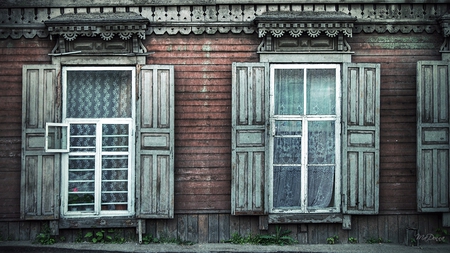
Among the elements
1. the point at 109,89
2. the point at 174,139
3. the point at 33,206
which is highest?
the point at 109,89

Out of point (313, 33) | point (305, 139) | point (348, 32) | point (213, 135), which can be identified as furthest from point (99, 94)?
point (348, 32)

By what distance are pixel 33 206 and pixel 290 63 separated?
430cm

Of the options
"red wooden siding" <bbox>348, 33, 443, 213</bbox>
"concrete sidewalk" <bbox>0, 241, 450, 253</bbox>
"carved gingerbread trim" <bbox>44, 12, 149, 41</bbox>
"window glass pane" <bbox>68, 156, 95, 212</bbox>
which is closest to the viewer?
"concrete sidewalk" <bbox>0, 241, 450, 253</bbox>

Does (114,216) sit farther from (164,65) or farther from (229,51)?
(229,51)

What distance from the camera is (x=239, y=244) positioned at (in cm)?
790

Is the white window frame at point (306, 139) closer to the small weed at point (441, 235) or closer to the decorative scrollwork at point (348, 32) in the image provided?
the decorative scrollwork at point (348, 32)

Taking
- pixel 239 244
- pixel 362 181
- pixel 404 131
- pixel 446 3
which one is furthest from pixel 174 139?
pixel 446 3

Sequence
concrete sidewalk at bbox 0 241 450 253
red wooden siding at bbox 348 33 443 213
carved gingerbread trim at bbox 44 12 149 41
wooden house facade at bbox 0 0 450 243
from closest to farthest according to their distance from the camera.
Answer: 1. concrete sidewalk at bbox 0 241 450 253
2. carved gingerbread trim at bbox 44 12 149 41
3. wooden house facade at bbox 0 0 450 243
4. red wooden siding at bbox 348 33 443 213

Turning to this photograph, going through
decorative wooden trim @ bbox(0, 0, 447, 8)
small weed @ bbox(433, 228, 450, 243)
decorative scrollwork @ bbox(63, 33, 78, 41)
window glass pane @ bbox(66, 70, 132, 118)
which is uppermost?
decorative wooden trim @ bbox(0, 0, 447, 8)

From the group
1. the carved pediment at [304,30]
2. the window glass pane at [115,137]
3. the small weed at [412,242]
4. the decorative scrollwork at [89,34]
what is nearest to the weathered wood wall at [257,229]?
the small weed at [412,242]

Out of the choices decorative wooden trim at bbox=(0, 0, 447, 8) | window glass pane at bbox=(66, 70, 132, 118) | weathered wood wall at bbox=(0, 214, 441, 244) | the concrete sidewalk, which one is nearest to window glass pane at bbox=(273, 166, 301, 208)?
weathered wood wall at bbox=(0, 214, 441, 244)

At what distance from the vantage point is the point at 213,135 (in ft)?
26.2

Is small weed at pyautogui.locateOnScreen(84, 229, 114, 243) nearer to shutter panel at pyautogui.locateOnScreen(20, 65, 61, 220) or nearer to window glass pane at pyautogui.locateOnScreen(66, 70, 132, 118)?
shutter panel at pyautogui.locateOnScreen(20, 65, 61, 220)

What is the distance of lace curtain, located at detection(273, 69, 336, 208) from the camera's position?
8.00 meters
